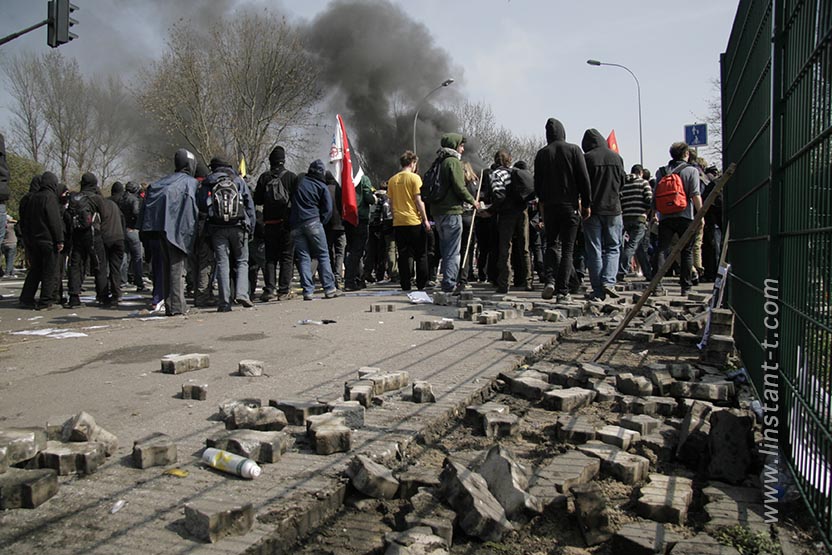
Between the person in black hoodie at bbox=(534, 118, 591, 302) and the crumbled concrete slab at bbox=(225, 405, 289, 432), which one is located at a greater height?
the person in black hoodie at bbox=(534, 118, 591, 302)

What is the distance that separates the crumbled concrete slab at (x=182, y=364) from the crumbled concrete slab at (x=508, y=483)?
2.94 metres

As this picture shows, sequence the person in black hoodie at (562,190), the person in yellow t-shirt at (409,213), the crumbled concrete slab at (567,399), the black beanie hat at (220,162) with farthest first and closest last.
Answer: the person in yellow t-shirt at (409,213) → the black beanie hat at (220,162) → the person in black hoodie at (562,190) → the crumbled concrete slab at (567,399)

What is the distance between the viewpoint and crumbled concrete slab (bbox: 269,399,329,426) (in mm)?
3625

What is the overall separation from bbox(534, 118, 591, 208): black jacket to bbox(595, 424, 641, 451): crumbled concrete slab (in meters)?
5.94

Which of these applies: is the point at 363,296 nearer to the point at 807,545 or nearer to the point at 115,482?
the point at 115,482

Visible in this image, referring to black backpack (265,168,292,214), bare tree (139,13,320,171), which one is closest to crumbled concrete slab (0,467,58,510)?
black backpack (265,168,292,214)

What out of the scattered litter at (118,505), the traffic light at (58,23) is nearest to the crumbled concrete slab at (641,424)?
the scattered litter at (118,505)

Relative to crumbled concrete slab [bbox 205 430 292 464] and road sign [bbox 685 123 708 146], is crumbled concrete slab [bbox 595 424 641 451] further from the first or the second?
road sign [bbox 685 123 708 146]

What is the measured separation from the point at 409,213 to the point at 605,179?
311 centimetres

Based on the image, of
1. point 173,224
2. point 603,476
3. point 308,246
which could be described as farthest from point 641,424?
point 308,246

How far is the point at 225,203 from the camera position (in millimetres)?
8805

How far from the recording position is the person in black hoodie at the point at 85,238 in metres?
10.4

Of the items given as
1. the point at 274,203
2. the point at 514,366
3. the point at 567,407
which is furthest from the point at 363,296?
the point at 567,407

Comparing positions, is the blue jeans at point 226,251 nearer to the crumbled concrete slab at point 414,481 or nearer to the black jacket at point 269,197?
the black jacket at point 269,197
